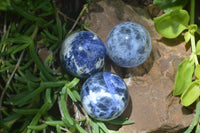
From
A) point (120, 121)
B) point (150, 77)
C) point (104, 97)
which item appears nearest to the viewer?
point (104, 97)

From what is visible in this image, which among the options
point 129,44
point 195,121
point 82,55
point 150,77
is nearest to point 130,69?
point 150,77

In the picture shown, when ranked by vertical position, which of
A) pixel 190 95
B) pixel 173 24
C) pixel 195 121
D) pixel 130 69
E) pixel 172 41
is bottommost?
pixel 195 121

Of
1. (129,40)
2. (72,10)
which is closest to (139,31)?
(129,40)

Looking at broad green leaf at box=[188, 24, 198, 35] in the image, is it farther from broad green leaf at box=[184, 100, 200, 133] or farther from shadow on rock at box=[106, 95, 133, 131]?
shadow on rock at box=[106, 95, 133, 131]

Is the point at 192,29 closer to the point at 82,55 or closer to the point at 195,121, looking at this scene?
the point at 195,121

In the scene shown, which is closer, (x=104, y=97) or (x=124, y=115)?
(x=104, y=97)

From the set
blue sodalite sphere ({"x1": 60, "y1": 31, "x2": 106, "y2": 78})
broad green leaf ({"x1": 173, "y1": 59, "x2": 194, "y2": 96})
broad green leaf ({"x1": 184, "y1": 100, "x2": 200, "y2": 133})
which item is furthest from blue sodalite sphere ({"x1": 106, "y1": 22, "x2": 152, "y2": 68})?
broad green leaf ({"x1": 184, "y1": 100, "x2": 200, "y2": 133})

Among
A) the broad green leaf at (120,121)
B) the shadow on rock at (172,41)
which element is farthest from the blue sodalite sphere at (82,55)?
the shadow on rock at (172,41)
